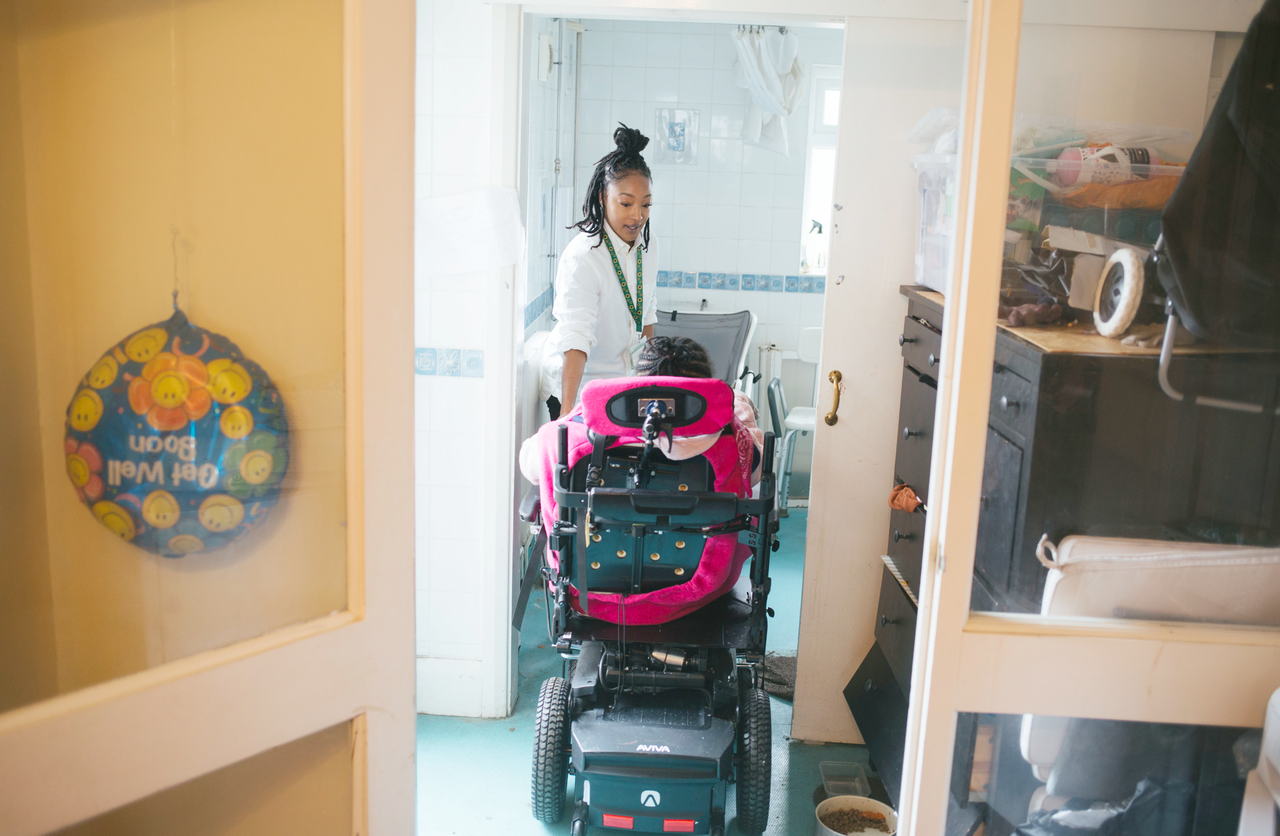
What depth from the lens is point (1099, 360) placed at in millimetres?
1420

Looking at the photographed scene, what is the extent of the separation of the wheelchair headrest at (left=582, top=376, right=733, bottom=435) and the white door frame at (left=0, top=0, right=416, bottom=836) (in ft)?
2.94

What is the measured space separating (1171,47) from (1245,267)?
0.34 metres

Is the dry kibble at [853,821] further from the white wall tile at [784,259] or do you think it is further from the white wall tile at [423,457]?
the white wall tile at [784,259]

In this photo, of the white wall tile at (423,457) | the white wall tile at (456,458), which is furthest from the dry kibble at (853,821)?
the white wall tile at (423,457)

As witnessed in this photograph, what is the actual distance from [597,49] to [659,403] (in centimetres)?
331

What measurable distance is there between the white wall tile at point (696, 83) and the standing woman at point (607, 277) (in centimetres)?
198

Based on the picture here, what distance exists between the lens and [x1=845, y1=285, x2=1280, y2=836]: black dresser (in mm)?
1341

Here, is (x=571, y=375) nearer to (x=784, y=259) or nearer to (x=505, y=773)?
(x=505, y=773)

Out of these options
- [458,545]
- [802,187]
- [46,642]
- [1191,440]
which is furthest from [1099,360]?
[802,187]

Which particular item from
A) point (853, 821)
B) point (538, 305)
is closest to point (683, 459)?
point (853, 821)

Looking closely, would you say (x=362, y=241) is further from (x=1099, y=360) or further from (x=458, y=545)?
(x=458, y=545)

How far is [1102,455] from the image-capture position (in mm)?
1397

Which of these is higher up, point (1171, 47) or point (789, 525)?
point (1171, 47)

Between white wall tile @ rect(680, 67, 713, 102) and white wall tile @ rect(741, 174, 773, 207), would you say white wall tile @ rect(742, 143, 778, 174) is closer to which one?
white wall tile @ rect(741, 174, 773, 207)
